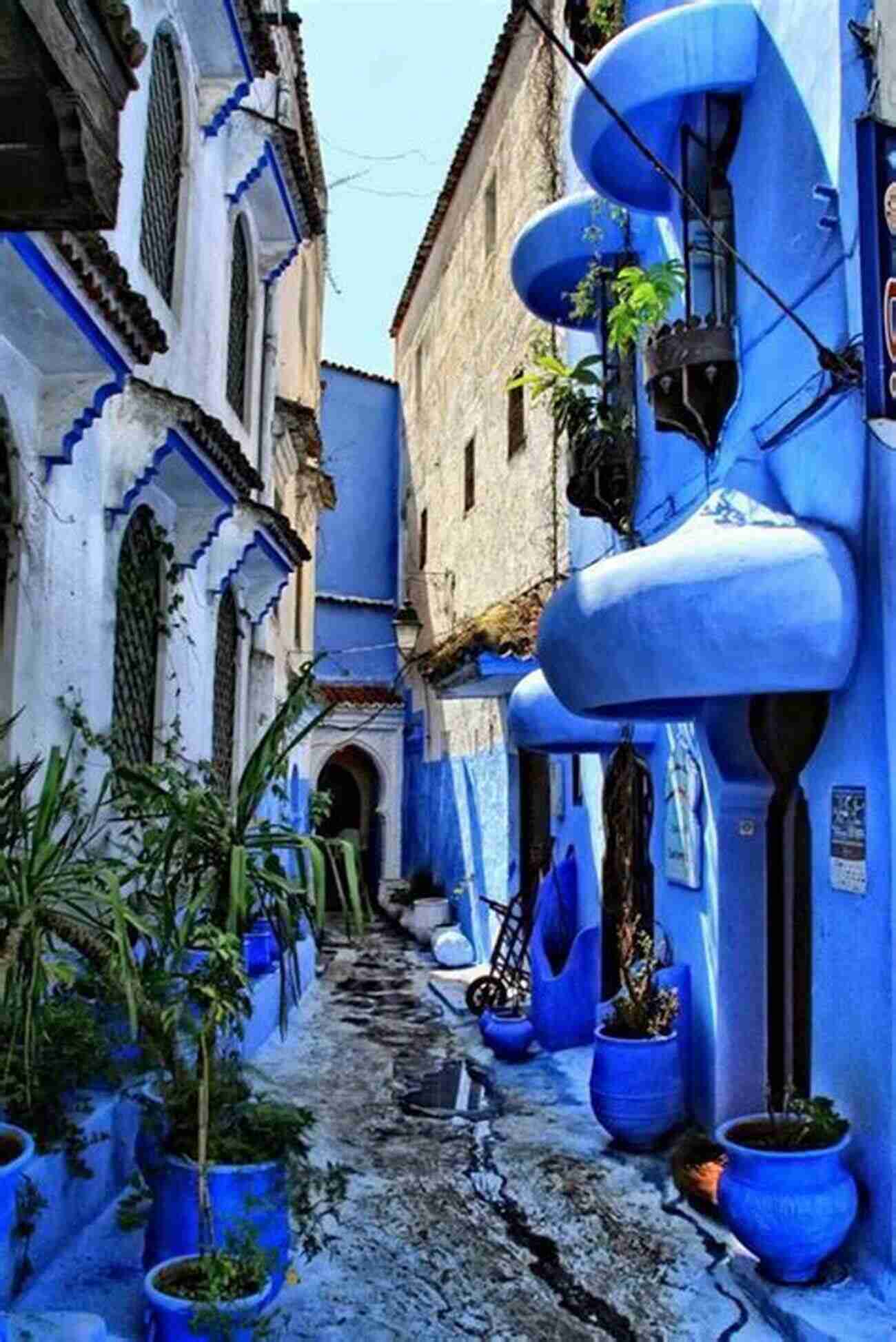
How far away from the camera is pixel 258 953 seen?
10.2 m

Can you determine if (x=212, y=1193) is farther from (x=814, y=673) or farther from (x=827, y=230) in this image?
(x=827, y=230)

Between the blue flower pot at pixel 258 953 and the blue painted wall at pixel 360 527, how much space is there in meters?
13.4

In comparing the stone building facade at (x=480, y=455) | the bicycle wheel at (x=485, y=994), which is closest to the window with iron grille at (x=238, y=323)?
the stone building facade at (x=480, y=455)

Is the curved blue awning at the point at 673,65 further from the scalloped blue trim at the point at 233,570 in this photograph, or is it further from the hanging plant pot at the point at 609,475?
the scalloped blue trim at the point at 233,570

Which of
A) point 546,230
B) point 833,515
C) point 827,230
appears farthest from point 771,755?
point 546,230

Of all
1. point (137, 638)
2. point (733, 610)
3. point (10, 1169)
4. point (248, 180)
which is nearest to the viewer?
point (10, 1169)

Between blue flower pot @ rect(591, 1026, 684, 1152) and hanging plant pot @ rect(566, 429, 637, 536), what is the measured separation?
3992 mm

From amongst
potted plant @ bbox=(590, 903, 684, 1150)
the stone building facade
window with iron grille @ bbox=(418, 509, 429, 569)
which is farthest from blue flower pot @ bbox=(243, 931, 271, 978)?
window with iron grille @ bbox=(418, 509, 429, 569)

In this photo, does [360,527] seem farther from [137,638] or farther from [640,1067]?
[640,1067]

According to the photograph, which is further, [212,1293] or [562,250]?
[562,250]

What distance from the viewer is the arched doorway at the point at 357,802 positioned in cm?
2320

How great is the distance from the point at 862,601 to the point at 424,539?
1608 cm

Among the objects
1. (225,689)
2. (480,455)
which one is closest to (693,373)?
(225,689)

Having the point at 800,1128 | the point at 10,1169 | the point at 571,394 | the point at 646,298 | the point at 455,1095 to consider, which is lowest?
the point at 455,1095
